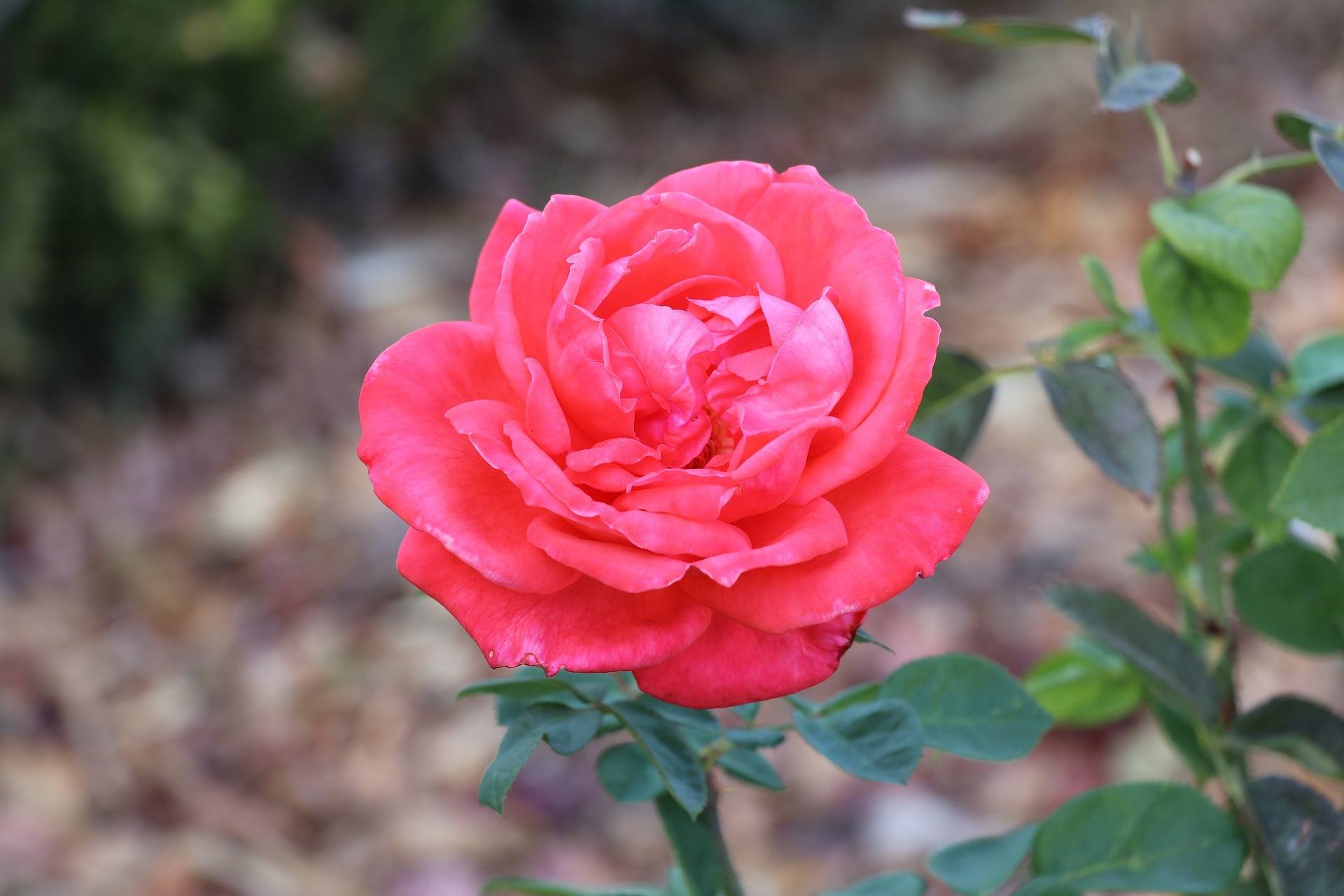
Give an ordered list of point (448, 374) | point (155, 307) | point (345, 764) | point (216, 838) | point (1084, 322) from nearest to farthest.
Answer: point (448, 374)
point (1084, 322)
point (216, 838)
point (345, 764)
point (155, 307)

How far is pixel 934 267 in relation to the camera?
2.59 metres

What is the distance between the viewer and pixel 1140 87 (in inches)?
28.2

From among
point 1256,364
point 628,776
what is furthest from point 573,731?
point 1256,364

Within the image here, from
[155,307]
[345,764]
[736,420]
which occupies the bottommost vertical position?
[345,764]

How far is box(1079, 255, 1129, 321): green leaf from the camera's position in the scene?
0.78 meters

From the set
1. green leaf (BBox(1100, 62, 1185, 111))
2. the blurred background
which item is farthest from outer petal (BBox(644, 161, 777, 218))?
the blurred background

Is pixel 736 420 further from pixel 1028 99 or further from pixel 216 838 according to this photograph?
pixel 1028 99

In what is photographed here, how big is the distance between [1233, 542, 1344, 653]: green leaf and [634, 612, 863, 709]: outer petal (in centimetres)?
40

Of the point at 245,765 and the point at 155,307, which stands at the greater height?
the point at 155,307

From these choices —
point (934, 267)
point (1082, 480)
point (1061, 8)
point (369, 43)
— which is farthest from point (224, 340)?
point (1061, 8)

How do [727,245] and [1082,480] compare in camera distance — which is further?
[1082,480]

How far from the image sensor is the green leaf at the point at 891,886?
76 cm

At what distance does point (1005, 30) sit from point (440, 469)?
0.45m

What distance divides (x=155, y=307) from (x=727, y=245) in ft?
7.34
